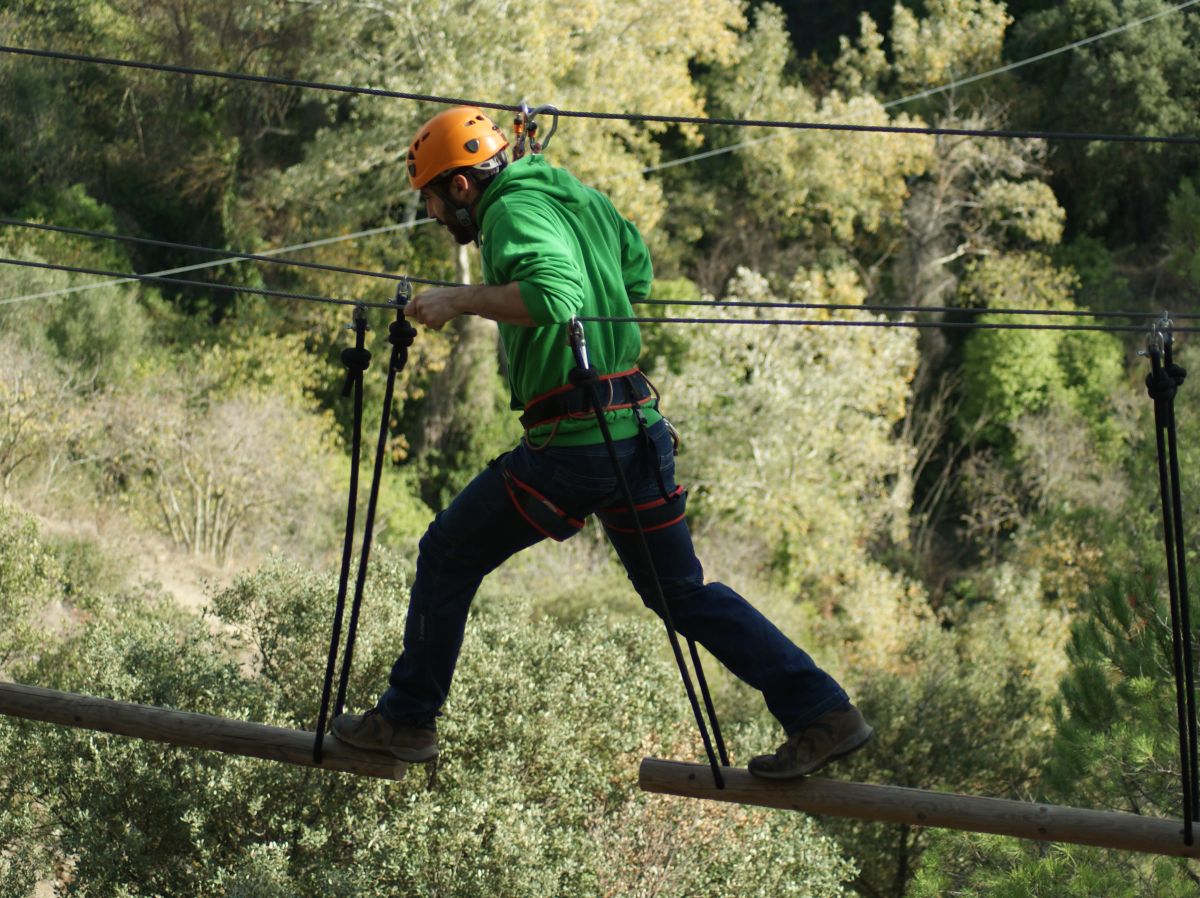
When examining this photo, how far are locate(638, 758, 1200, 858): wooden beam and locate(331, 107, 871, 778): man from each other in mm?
85

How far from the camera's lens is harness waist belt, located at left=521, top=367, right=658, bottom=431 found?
12.7 feet

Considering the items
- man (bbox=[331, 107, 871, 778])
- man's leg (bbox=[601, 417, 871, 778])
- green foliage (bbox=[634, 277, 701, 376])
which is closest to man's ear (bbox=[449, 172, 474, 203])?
man (bbox=[331, 107, 871, 778])

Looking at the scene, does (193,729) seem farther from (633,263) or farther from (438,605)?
(633,263)

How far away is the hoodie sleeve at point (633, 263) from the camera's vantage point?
4078 mm

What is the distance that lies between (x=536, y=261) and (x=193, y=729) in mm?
1971

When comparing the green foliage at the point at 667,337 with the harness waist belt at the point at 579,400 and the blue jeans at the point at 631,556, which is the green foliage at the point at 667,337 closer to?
the blue jeans at the point at 631,556

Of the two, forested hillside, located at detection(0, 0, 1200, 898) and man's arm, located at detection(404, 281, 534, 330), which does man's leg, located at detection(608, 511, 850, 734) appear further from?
forested hillside, located at detection(0, 0, 1200, 898)

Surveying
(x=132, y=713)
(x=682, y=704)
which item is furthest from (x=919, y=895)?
(x=132, y=713)

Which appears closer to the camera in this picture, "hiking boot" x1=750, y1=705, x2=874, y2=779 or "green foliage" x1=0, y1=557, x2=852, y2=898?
"hiking boot" x1=750, y1=705, x2=874, y2=779

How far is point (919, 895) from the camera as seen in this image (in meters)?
9.91

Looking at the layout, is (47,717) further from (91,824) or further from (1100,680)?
(1100,680)

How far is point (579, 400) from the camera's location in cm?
386

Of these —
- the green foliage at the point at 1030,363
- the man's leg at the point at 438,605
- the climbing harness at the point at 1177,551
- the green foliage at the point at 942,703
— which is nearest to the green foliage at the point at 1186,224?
the green foliage at the point at 942,703

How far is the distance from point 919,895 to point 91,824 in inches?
233
